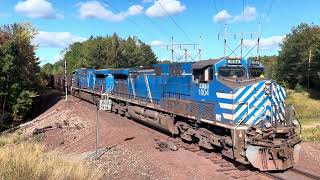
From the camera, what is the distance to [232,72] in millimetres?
14219

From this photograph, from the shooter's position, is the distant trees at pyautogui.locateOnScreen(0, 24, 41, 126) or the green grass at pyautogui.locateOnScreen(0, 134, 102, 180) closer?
the green grass at pyautogui.locateOnScreen(0, 134, 102, 180)

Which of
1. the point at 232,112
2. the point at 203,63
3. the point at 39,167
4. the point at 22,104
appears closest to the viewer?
the point at 39,167

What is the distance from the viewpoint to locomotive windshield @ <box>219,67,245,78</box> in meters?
14.1

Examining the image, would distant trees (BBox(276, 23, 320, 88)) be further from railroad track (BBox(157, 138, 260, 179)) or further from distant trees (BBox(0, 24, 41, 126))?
railroad track (BBox(157, 138, 260, 179))

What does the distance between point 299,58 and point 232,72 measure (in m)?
52.1

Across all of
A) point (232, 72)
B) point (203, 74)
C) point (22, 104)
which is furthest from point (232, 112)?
point (22, 104)

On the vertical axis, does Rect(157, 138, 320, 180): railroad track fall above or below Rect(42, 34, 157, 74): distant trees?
below

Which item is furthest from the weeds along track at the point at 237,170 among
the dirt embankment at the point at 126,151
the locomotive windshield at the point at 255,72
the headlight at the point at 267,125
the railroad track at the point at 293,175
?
the locomotive windshield at the point at 255,72

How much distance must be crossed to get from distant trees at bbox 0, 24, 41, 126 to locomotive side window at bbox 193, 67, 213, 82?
19.1 metres

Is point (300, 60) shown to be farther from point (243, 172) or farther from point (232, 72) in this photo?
point (243, 172)

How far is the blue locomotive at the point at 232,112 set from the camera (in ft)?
41.5

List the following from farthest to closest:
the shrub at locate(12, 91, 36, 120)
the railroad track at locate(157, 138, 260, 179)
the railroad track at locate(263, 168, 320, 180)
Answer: the shrub at locate(12, 91, 36, 120) → the railroad track at locate(157, 138, 260, 179) → the railroad track at locate(263, 168, 320, 180)

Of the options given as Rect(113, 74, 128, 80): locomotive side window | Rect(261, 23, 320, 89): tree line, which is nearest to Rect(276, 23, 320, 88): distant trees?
Rect(261, 23, 320, 89): tree line

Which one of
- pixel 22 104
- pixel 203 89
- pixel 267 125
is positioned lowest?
pixel 22 104
